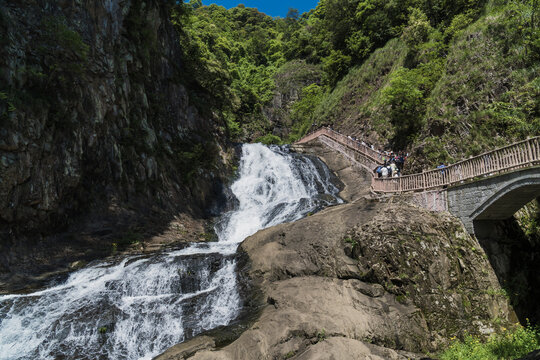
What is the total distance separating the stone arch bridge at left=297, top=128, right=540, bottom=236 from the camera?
9.60 m

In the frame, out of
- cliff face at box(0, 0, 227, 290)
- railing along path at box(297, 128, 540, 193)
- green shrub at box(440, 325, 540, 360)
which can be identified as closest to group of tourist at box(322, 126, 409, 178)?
railing along path at box(297, 128, 540, 193)

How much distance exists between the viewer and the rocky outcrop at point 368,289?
770 centimetres

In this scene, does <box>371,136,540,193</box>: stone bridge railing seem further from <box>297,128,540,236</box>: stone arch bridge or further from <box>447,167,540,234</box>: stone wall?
<box>447,167,540,234</box>: stone wall

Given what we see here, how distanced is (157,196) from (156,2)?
Result: 15.5 meters

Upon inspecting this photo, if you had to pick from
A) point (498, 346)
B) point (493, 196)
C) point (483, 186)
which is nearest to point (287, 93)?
point (483, 186)

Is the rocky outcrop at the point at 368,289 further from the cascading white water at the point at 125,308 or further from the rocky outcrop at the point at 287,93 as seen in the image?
the rocky outcrop at the point at 287,93

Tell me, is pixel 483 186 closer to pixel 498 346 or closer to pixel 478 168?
pixel 478 168

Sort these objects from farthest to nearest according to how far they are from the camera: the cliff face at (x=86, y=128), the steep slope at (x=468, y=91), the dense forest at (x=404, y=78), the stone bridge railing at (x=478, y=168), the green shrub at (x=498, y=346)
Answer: the dense forest at (x=404, y=78) < the steep slope at (x=468, y=91) < the cliff face at (x=86, y=128) < the stone bridge railing at (x=478, y=168) < the green shrub at (x=498, y=346)

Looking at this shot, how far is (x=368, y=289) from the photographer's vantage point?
9820 millimetres

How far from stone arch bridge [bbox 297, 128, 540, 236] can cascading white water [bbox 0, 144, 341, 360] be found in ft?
29.9

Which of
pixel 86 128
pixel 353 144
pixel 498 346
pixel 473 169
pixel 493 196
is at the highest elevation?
pixel 86 128

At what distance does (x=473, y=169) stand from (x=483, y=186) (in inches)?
32.8

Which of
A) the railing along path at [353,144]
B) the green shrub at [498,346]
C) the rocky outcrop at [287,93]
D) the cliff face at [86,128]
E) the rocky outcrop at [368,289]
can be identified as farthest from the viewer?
the rocky outcrop at [287,93]

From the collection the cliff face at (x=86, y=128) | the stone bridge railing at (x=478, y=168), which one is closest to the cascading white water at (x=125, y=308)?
the cliff face at (x=86, y=128)
